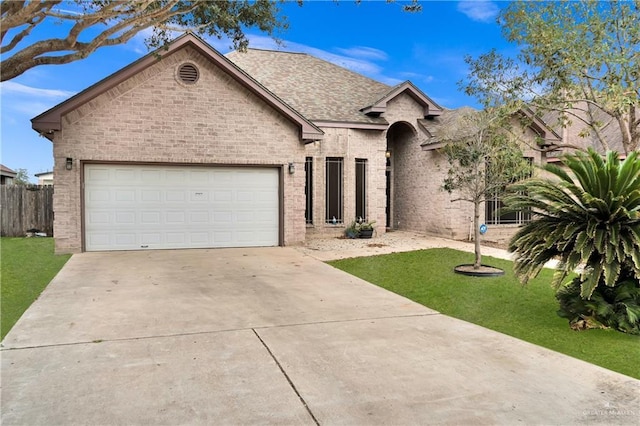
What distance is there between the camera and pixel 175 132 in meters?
13.8

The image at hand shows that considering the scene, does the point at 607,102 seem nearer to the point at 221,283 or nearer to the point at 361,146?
the point at 361,146

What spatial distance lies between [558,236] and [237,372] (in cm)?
454

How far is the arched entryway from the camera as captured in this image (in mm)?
19891

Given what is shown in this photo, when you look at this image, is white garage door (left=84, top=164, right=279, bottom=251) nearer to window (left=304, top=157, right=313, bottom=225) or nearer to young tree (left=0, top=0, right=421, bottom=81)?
window (left=304, top=157, right=313, bottom=225)

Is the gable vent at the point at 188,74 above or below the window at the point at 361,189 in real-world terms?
above

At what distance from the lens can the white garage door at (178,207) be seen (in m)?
13.5

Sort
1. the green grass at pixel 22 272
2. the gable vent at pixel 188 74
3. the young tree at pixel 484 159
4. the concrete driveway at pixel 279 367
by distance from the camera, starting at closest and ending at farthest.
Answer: the concrete driveway at pixel 279 367 → the green grass at pixel 22 272 → the young tree at pixel 484 159 → the gable vent at pixel 188 74

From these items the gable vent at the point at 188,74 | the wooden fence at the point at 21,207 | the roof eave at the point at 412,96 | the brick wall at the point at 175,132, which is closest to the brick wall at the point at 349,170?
the roof eave at the point at 412,96

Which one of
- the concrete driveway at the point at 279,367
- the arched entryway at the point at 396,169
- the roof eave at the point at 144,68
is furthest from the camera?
the arched entryway at the point at 396,169

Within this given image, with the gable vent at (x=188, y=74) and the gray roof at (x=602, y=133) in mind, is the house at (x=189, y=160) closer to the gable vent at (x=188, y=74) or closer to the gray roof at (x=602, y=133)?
the gable vent at (x=188, y=74)

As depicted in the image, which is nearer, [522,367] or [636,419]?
[636,419]

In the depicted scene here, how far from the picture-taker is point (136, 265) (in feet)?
36.5

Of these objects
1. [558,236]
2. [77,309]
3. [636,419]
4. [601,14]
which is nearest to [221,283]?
[77,309]

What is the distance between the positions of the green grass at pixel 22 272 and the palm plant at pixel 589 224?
711 centimetres
